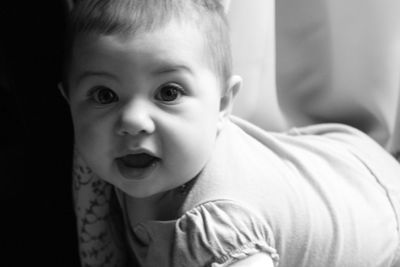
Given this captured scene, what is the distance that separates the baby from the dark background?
0.20ft

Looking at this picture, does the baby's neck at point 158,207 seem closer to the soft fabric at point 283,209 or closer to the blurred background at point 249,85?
the soft fabric at point 283,209

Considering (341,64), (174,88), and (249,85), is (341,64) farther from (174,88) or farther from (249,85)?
(174,88)

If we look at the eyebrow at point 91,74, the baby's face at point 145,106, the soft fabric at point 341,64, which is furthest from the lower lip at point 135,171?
the soft fabric at point 341,64

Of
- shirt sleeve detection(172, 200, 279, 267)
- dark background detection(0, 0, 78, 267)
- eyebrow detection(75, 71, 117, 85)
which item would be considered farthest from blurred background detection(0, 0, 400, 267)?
shirt sleeve detection(172, 200, 279, 267)

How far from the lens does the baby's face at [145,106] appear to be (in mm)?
782

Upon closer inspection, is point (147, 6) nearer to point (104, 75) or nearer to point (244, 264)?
point (104, 75)

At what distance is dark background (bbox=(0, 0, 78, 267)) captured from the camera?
0.88 m

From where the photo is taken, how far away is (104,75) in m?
0.79

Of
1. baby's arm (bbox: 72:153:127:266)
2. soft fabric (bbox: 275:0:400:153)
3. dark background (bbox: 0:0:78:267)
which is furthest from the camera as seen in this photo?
soft fabric (bbox: 275:0:400:153)

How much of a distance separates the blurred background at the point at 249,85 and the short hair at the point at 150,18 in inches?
3.4

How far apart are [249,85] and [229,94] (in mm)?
228

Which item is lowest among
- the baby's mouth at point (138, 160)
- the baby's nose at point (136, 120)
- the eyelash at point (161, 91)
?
the baby's mouth at point (138, 160)

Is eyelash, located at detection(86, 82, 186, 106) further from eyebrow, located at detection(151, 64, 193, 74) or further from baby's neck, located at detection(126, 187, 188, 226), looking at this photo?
baby's neck, located at detection(126, 187, 188, 226)

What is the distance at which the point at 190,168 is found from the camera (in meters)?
0.84
